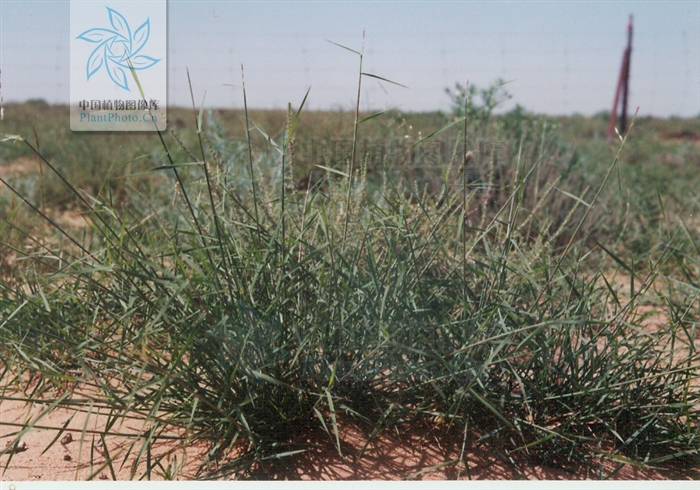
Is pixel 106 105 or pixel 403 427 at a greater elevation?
pixel 106 105

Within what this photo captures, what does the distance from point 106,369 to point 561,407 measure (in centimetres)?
138

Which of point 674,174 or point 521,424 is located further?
point 674,174

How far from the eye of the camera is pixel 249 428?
5.33 feet

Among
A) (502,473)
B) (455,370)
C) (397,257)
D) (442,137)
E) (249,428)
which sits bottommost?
(502,473)

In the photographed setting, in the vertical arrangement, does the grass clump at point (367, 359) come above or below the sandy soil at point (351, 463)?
above

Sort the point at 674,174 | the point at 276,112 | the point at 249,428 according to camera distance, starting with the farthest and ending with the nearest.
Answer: the point at 674,174 < the point at 276,112 < the point at 249,428

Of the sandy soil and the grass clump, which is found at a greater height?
the grass clump

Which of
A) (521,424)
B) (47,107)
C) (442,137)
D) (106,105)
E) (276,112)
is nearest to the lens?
(521,424)

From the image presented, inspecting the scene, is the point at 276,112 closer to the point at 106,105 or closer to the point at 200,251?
the point at 106,105

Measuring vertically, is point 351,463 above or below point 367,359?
below

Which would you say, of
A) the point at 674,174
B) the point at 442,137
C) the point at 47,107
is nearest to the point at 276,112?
the point at 442,137

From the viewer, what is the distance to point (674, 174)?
6781 millimetres

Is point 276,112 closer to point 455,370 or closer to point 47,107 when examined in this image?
point 455,370

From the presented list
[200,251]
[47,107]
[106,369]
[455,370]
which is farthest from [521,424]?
[47,107]
